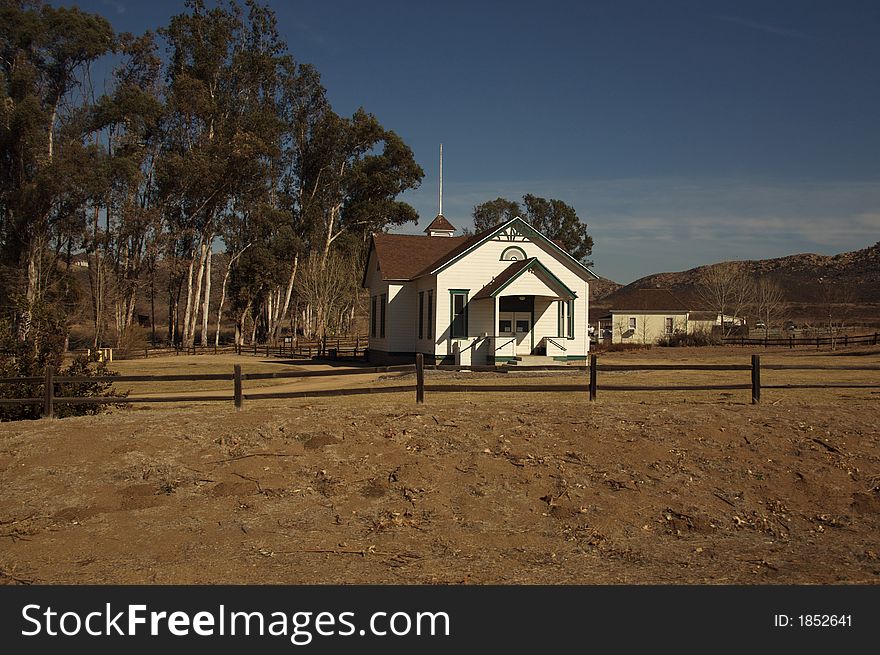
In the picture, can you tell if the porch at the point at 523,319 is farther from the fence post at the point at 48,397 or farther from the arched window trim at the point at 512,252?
the fence post at the point at 48,397

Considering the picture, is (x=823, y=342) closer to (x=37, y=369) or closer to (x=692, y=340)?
(x=692, y=340)

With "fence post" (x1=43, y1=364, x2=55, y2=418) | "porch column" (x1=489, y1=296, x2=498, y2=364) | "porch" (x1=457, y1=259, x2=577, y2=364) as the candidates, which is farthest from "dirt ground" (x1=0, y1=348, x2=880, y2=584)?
"porch" (x1=457, y1=259, x2=577, y2=364)

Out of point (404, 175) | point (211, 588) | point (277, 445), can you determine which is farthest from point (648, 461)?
point (404, 175)

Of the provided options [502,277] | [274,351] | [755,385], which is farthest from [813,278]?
[755,385]

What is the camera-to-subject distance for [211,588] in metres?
7.75

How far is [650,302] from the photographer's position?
227 feet

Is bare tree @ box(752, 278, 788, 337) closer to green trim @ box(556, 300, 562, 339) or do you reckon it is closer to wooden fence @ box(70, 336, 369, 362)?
wooden fence @ box(70, 336, 369, 362)

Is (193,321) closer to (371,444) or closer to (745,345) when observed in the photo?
(745,345)

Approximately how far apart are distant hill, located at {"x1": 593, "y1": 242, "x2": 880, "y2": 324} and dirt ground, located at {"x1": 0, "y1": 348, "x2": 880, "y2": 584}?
217 ft

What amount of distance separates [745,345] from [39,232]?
5140cm

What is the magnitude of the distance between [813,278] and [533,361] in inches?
5224

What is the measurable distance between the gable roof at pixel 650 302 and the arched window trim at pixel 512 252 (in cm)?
3692

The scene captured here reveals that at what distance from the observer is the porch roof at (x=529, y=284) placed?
30.4m

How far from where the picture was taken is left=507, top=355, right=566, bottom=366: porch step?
30.6 m
